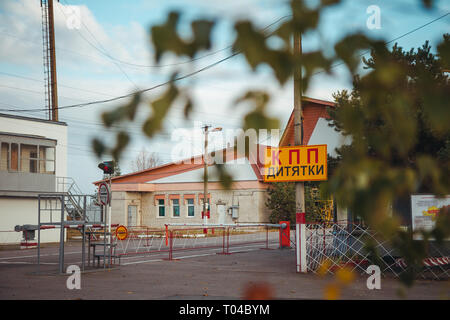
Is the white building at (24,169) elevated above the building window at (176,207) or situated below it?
above

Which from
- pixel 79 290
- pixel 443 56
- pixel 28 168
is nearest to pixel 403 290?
pixel 443 56

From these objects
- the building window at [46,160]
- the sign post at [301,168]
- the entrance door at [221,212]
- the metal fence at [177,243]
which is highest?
the building window at [46,160]

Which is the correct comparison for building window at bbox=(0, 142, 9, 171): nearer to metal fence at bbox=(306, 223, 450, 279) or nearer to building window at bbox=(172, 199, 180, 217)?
metal fence at bbox=(306, 223, 450, 279)

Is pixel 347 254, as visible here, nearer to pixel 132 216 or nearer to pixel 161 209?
pixel 161 209

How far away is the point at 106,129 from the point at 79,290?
9156mm

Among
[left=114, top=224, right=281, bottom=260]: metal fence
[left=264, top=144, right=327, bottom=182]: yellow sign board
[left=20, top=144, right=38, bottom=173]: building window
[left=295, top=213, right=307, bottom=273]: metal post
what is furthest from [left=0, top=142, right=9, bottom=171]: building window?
[left=295, top=213, right=307, bottom=273]: metal post

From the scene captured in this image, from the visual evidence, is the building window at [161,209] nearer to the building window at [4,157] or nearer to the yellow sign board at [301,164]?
the building window at [4,157]

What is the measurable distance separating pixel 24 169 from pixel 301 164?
71.0ft

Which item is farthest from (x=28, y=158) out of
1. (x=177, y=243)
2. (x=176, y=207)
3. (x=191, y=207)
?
(x=176, y=207)

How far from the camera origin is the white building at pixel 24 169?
28.9 meters

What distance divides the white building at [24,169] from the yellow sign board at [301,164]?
2049cm

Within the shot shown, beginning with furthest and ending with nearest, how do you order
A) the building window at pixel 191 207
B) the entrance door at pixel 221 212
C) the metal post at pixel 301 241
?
the building window at pixel 191 207 → the entrance door at pixel 221 212 → the metal post at pixel 301 241

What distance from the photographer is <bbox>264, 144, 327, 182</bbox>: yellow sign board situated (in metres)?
12.7

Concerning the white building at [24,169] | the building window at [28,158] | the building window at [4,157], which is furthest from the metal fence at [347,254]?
the building window at [28,158]
